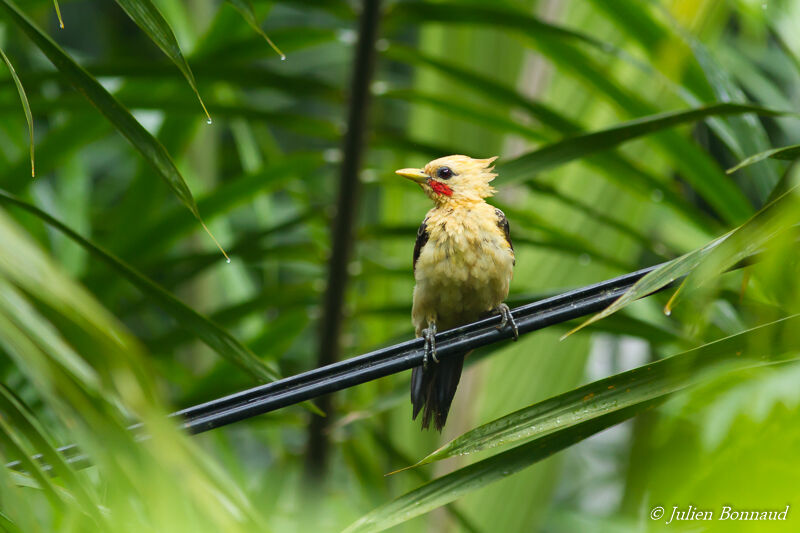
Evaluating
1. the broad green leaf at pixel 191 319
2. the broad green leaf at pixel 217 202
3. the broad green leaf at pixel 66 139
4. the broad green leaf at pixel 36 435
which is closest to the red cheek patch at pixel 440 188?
the broad green leaf at pixel 217 202

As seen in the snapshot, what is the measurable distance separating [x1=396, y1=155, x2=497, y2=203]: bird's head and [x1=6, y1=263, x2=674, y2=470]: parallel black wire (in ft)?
3.65

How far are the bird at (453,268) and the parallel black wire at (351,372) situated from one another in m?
0.84

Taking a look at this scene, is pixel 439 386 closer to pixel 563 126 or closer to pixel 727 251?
pixel 563 126

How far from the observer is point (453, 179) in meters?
2.71

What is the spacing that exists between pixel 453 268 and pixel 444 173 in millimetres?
372

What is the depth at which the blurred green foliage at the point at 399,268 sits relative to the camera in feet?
2.94

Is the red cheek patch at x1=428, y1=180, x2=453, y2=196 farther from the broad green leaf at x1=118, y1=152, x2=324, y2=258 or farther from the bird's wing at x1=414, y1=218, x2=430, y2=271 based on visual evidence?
the broad green leaf at x1=118, y1=152, x2=324, y2=258

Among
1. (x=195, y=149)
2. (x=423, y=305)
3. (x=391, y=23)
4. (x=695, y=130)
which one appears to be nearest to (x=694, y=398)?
(x=423, y=305)

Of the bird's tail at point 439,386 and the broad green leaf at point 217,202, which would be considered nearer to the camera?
the bird's tail at point 439,386

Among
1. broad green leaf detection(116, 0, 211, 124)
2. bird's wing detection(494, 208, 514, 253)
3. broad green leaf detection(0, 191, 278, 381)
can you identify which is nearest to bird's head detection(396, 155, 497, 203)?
bird's wing detection(494, 208, 514, 253)

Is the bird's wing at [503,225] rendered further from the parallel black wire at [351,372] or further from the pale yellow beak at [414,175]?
the parallel black wire at [351,372]

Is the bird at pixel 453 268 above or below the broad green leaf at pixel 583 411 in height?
above

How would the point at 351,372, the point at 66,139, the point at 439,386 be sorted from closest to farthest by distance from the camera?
the point at 351,372 < the point at 439,386 < the point at 66,139

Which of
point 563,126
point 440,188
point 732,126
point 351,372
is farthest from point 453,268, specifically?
point 351,372
